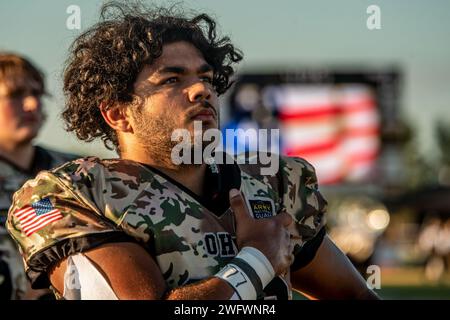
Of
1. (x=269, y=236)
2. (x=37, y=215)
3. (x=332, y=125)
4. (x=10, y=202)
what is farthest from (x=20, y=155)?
(x=332, y=125)

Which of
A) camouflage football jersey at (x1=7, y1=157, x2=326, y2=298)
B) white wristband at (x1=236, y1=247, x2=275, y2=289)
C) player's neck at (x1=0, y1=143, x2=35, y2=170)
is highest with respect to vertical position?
camouflage football jersey at (x1=7, y1=157, x2=326, y2=298)

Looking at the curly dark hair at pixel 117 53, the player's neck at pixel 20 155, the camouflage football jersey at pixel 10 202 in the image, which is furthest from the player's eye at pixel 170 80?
the player's neck at pixel 20 155

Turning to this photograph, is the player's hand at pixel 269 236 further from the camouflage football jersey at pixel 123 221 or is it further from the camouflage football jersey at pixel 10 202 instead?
the camouflage football jersey at pixel 10 202

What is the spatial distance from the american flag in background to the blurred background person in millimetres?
13269

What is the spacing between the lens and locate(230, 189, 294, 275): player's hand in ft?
9.08

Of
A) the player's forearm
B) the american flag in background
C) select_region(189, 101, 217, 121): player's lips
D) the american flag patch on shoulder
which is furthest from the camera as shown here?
the american flag in background

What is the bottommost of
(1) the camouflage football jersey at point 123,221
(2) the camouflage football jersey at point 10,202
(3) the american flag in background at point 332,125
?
(3) the american flag in background at point 332,125

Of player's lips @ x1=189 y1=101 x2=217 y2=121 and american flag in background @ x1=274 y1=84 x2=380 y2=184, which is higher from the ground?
player's lips @ x1=189 y1=101 x2=217 y2=121

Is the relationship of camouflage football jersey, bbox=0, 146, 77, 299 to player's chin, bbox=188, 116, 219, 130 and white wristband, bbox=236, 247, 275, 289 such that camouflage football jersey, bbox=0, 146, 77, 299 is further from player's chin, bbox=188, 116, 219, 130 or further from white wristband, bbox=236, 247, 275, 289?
white wristband, bbox=236, 247, 275, 289

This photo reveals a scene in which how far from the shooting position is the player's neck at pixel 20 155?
16.4ft

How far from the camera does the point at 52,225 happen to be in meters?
2.75

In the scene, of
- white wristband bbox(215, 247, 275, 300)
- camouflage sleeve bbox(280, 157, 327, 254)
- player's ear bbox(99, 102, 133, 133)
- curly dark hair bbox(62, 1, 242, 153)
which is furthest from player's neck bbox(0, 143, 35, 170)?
white wristband bbox(215, 247, 275, 300)

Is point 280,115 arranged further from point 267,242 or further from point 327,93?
point 267,242

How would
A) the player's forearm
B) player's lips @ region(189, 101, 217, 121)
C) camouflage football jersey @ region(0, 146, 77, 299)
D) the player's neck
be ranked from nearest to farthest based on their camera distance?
the player's forearm < player's lips @ region(189, 101, 217, 121) < camouflage football jersey @ region(0, 146, 77, 299) < the player's neck
